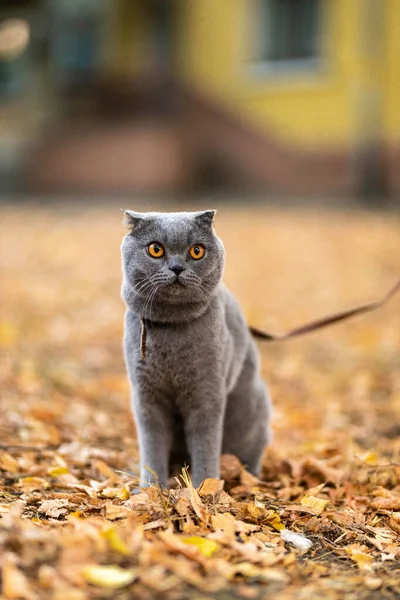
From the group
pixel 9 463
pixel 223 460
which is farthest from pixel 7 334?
pixel 223 460

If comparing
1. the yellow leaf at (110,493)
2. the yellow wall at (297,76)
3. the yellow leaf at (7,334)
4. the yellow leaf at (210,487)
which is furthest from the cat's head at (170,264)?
the yellow wall at (297,76)

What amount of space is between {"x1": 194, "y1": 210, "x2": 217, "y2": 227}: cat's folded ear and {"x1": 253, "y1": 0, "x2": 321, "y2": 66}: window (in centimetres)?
1182

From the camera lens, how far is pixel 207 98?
14211 millimetres

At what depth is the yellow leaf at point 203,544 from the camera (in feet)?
6.99

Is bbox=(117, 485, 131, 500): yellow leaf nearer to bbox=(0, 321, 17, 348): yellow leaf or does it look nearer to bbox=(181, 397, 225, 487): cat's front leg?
bbox=(181, 397, 225, 487): cat's front leg

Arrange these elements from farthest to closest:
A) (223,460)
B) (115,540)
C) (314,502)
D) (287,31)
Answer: (287,31) < (223,460) < (314,502) < (115,540)

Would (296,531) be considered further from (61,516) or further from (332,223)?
(332,223)

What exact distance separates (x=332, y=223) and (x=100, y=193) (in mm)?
4962

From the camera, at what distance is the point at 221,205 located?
1205 centimetres

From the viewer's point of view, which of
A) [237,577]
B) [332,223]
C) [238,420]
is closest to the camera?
[237,577]

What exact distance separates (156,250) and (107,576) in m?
1.04

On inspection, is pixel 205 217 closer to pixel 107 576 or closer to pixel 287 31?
pixel 107 576

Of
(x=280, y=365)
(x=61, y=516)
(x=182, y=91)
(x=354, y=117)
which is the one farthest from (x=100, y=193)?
(x=61, y=516)

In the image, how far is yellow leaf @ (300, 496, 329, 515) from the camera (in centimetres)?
275
